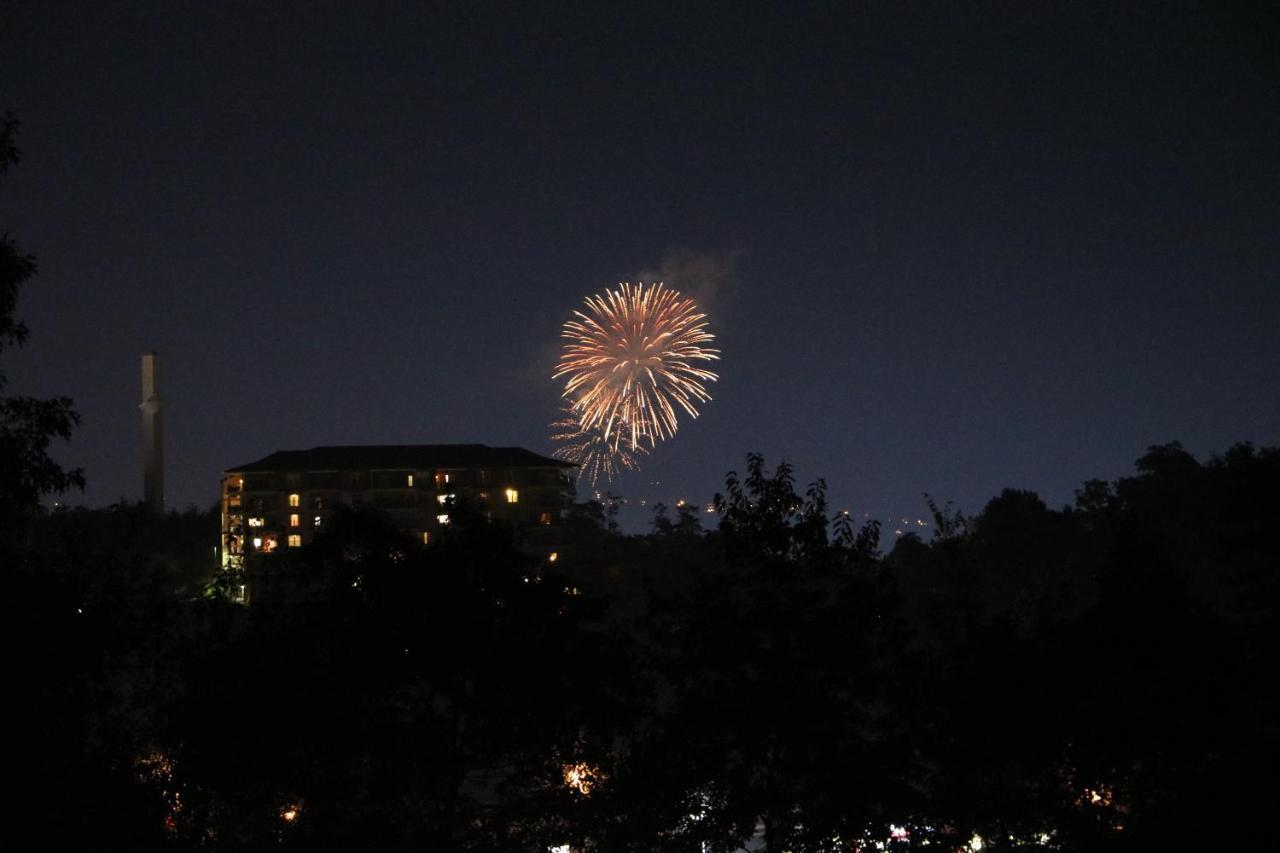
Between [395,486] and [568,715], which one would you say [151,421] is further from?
[568,715]

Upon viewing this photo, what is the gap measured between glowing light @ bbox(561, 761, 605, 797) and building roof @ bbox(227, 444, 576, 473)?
8543cm

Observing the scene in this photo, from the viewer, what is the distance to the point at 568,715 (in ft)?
52.5

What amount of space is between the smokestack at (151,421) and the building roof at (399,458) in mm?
6352

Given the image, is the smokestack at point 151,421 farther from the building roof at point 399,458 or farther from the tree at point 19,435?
the tree at point 19,435

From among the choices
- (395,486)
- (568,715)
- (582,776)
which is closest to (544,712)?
(568,715)

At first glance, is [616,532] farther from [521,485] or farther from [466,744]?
[466,744]

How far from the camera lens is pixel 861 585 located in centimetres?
1623

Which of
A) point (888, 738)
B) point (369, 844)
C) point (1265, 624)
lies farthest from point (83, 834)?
point (1265, 624)

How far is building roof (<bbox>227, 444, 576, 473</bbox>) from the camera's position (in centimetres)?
10369

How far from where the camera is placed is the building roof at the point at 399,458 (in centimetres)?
10369

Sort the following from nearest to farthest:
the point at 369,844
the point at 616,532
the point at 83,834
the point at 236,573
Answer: the point at 83,834
the point at 369,844
the point at 236,573
the point at 616,532

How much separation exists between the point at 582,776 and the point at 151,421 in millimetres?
94868

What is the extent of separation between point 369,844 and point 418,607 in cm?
299

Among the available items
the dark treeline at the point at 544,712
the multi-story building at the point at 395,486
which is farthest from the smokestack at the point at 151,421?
the dark treeline at the point at 544,712
